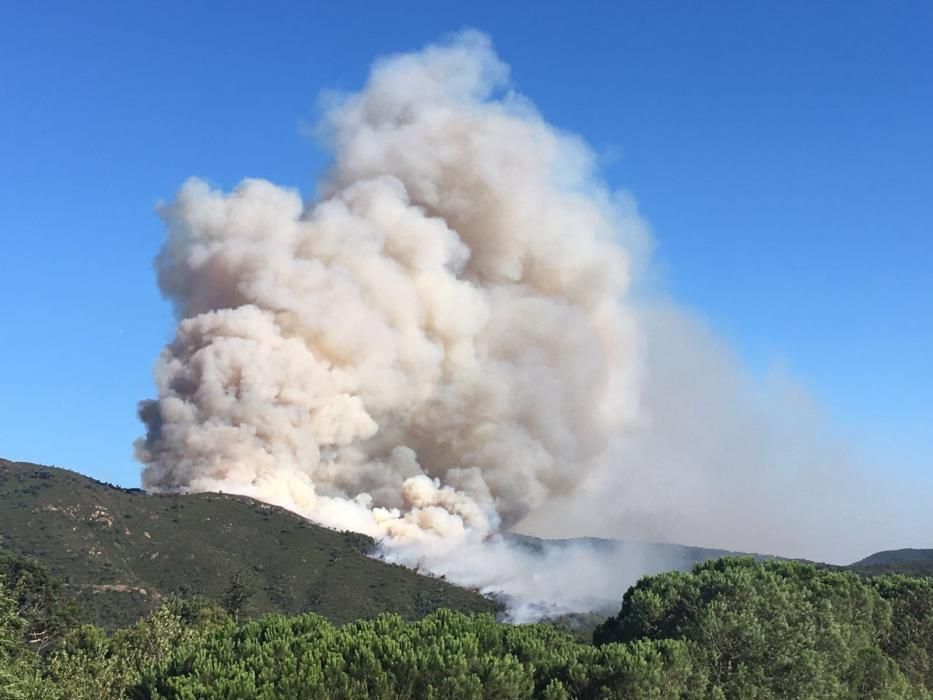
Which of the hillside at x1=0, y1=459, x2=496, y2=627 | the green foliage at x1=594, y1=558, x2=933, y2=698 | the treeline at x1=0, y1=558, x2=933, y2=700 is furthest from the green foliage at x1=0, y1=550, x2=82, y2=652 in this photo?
the green foliage at x1=594, y1=558, x2=933, y2=698

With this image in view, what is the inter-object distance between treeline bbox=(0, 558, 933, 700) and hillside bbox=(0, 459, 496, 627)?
149 feet

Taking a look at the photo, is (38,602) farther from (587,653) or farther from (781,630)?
(781,630)

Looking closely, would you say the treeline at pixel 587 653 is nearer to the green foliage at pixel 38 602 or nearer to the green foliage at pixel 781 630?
the green foliage at pixel 781 630

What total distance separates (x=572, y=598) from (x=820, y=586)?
87.9 m

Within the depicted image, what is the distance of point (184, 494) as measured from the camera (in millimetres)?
127938

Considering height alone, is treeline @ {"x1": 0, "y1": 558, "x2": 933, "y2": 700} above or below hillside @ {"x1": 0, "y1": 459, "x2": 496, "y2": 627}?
below

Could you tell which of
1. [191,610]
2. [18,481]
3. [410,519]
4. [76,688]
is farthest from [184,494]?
[76,688]

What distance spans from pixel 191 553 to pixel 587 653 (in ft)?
293

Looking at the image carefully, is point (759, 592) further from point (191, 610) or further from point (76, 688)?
point (191, 610)

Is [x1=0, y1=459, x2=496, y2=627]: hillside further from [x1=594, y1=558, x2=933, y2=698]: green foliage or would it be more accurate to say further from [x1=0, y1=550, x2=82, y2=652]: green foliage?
[x1=594, y1=558, x2=933, y2=698]: green foliage

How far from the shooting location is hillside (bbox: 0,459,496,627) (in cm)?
10231

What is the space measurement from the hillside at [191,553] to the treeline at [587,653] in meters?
45.3

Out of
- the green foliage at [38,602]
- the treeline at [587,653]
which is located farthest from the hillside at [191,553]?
the treeline at [587,653]

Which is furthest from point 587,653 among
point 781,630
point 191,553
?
point 191,553
